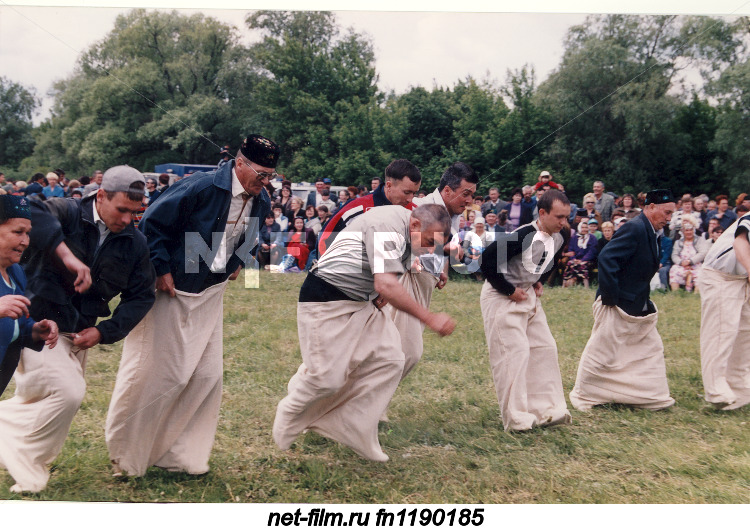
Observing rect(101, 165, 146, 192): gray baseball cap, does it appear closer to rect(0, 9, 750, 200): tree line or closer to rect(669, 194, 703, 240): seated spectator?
rect(0, 9, 750, 200): tree line

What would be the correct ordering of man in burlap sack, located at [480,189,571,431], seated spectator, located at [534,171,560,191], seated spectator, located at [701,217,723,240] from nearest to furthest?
man in burlap sack, located at [480,189,571,431]
seated spectator, located at [534,171,560,191]
seated spectator, located at [701,217,723,240]

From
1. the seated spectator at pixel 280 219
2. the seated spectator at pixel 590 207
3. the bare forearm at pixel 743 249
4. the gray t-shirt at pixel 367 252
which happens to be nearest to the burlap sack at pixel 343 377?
the gray t-shirt at pixel 367 252

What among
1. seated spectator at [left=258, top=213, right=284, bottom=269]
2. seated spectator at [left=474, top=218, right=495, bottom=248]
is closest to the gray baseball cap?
seated spectator at [left=474, top=218, right=495, bottom=248]

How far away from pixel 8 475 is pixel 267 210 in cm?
216

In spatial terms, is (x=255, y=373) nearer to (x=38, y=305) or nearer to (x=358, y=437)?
(x=358, y=437)

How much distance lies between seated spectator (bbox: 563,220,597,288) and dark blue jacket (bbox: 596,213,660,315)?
18.7ft

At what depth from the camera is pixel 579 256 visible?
1203 centimetres

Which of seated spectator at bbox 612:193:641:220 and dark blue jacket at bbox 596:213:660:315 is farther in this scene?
seated spectator at bbox 612:193:641:220

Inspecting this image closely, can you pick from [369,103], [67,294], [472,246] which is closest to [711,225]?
[472,246]

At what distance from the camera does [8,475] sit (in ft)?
13.0

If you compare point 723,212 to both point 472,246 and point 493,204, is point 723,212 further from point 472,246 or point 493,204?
point 472,246

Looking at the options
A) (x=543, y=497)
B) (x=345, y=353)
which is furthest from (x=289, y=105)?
(x=543, y=497)

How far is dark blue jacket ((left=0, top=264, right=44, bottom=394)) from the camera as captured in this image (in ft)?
11.6

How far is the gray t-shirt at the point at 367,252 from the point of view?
13.3 ft
